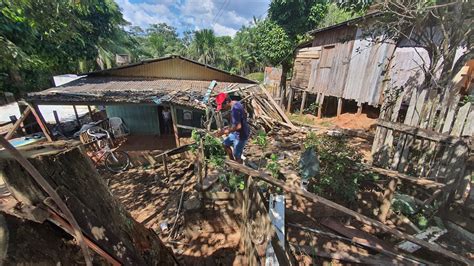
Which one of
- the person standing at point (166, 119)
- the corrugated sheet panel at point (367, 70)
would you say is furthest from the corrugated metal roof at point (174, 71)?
the corrugated sheet panel at point (367, 70)

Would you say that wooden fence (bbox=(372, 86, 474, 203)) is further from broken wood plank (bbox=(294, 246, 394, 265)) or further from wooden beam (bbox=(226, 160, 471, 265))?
wooden beam (bbox=(226, 160, 471, 265))

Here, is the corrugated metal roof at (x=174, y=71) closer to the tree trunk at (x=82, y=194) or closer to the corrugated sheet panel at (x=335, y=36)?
the corrugated sheet panel at (x=335, y=36)

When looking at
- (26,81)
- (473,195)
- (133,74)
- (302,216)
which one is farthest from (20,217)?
(26,81)

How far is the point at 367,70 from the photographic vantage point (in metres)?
10.3

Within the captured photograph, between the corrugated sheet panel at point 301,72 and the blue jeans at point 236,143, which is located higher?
the corrugated sheet panel at point 301,72

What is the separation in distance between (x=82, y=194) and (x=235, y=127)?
11.9 feet

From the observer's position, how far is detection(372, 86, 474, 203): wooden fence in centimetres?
367

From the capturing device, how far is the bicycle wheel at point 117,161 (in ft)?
27.7

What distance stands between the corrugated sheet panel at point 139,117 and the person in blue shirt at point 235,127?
7.98m

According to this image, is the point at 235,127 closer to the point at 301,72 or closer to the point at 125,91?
the point at 125,91

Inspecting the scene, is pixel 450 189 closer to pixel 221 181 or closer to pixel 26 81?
pixel 221 181

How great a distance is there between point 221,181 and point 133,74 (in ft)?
35.5

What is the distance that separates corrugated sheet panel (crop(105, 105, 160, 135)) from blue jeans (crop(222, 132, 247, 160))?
26.0 ft

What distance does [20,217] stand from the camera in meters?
1.34
